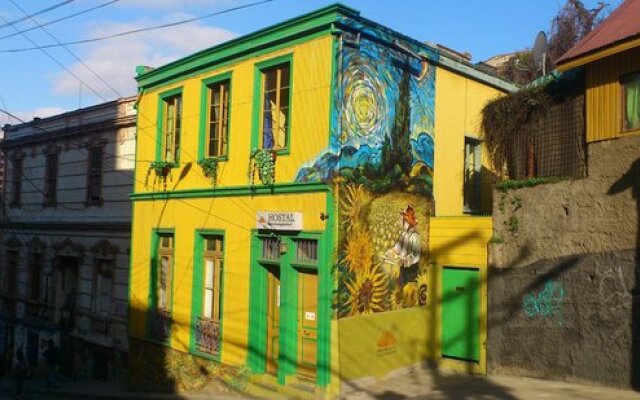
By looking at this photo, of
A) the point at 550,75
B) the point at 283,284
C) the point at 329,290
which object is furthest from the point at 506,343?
the point at 550,75

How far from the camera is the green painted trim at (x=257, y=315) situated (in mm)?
12523

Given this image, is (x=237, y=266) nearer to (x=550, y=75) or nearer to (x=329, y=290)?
(x=329, y=290)

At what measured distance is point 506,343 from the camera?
11.5 metres

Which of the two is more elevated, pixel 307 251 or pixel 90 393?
pixel 307 251

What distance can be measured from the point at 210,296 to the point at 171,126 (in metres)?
4.66

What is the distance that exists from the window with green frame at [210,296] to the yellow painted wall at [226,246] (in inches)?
13.7

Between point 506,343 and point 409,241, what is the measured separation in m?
2.65

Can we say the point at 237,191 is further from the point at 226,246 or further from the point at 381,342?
the point at 381,342

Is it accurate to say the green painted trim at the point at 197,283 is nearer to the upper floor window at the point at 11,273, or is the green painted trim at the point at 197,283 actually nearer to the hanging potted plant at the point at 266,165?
the hanging potted plant at the point at 266,165

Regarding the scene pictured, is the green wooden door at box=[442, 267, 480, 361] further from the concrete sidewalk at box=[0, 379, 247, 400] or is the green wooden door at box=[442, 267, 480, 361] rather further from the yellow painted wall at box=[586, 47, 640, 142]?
the concrete sidewalk at box=[0, 379, 247, 400]

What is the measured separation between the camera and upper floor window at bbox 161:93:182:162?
1551cm

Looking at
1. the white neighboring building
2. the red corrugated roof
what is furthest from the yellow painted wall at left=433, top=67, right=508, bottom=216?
the white neighboring building

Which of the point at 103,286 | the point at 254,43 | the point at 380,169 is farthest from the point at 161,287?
the point at 380,169

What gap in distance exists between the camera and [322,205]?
441 inches
